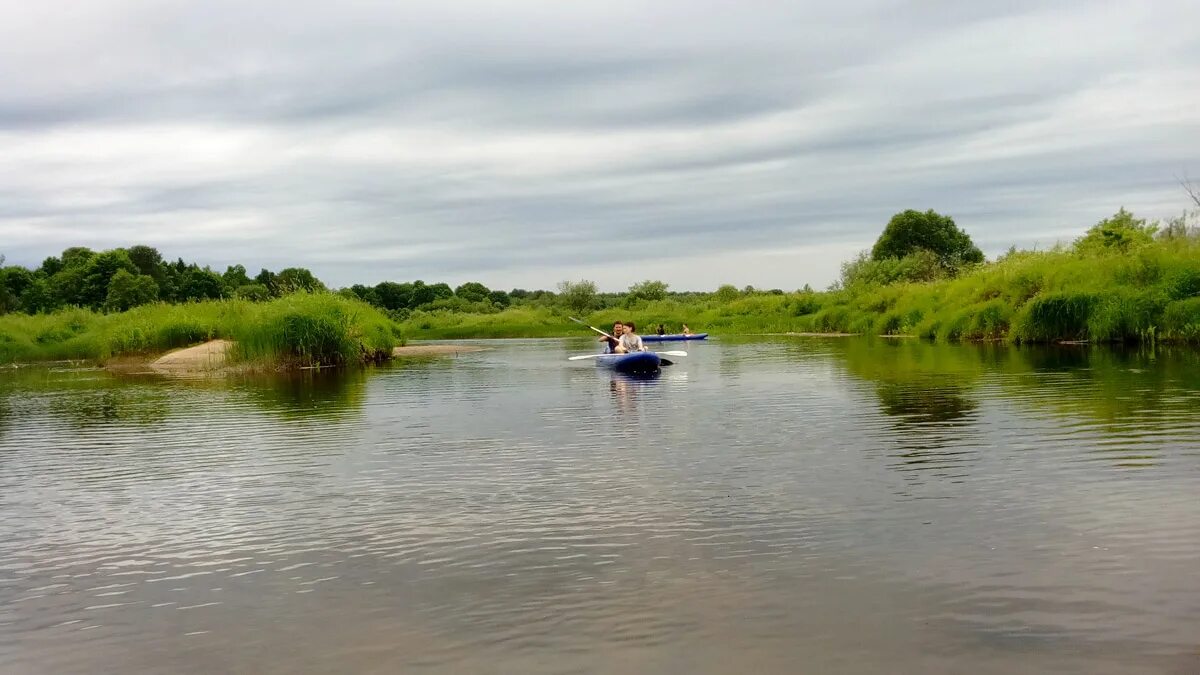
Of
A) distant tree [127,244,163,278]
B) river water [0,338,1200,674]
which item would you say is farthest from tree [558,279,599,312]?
river water [0,338,1200,674]

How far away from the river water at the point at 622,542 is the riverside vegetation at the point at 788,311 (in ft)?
63.0

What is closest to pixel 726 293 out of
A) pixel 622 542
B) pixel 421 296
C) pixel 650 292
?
pixel 650 292

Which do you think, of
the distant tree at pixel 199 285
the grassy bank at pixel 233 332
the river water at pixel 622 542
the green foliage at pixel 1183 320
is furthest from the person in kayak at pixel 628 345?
the distant tree at pixel 199 285

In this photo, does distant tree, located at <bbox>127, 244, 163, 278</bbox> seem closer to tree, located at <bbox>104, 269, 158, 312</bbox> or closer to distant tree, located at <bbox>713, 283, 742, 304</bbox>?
tree, located at <bbox>104, 269, 158, 312</bbox>

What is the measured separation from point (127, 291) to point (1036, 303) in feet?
258

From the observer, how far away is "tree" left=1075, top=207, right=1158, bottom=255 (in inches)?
1754

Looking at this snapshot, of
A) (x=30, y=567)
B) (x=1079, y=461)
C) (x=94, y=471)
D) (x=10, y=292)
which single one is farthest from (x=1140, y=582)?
(x=10, y=292)

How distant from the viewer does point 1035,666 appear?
6.04m

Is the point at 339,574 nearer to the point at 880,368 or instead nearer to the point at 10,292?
the point at 880,368

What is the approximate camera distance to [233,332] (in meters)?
40.0

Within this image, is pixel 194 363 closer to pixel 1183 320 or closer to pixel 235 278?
pixel 1183 320

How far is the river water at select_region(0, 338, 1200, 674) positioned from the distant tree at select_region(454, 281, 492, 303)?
11489cm

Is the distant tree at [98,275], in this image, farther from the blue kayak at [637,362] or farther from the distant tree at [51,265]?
the blue kayak at [637,362]

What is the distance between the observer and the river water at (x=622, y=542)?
670cm
